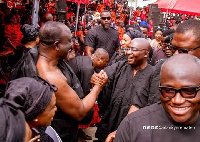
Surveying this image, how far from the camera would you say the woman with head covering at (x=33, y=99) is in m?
1.37

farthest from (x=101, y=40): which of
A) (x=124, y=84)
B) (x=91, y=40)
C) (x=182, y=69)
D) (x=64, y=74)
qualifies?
(x=182, y=69)

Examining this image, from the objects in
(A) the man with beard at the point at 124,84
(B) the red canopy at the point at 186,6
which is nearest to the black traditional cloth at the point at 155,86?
(A) the man with beard at the point at 124,84

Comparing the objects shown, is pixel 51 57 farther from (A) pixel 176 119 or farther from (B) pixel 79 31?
(B) pixel 79 31

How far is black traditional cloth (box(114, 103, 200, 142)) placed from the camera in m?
1.57

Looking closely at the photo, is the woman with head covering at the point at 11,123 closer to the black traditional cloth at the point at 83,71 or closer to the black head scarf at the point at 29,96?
the black head scarf at the point at 29,96

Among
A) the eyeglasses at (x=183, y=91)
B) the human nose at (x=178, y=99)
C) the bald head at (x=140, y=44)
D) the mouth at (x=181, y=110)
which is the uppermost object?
the bald head at (x=140, y=44)

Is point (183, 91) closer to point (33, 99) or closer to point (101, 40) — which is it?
point (33, 99)

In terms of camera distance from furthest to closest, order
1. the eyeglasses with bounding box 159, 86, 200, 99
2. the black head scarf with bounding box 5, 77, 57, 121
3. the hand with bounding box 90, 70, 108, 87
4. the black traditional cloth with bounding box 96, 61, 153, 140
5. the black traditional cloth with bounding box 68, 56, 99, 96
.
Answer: the black traditional cloth with bounding box 68, 56, 99, 96 → the black traditional cloth with bounding box 96, 61, 153, 140 → the hand with bounding box 90, 70, 108, 87 → the eyeglasses with bounding box 159, 86, 200, 99 → the black head scarf with bounding box 5, 77, 57, 121

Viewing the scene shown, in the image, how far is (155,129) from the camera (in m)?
1.61

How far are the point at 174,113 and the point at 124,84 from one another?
1570 millimetres

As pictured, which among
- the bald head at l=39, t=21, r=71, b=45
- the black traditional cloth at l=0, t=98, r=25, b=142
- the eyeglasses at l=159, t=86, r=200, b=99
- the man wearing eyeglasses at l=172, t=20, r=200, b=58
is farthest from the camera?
the bald head at l=39, t=21, r=71, b=45

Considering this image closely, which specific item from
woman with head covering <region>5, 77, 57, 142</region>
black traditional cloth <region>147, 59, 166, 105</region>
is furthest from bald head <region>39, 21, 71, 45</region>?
black traditional cloth <region>147, 59, 166, 105</region>

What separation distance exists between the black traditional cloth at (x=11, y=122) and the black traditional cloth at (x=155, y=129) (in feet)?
2.18

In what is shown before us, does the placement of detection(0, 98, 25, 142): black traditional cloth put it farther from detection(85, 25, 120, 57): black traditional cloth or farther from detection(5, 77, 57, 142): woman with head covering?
detection(85, 25, 120, 57): black traditional cloth
